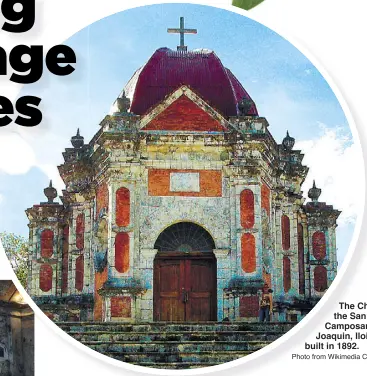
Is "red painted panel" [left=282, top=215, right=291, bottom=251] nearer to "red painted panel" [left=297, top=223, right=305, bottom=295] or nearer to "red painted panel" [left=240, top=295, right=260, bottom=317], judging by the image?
"red painted panel" [left=297, top=223, right=305, bottom=295]

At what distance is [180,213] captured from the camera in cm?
923

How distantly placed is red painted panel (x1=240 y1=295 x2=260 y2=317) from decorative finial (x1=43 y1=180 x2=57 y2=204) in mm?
2563

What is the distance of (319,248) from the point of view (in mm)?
9695

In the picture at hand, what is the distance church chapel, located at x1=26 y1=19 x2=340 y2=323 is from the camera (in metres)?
9.07

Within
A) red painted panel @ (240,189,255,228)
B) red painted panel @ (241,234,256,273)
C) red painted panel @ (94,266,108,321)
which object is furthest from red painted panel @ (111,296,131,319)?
red painted panel @ (240,189,255,228)

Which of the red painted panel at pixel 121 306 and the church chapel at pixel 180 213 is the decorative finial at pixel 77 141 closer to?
the church chapel at pixel 180 213

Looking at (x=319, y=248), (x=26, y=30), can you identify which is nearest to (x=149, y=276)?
(x=319, y=248)

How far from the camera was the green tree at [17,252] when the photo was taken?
8758mm

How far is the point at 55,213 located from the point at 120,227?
1.07 meters

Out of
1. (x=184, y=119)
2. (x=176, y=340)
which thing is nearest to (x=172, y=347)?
(x=176, y=340)

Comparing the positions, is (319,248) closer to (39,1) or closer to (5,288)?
(5,288)

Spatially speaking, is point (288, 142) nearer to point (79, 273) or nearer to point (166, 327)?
point (166, 327)

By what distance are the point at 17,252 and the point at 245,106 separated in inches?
127

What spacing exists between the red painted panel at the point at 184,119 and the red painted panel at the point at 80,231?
1.40m
